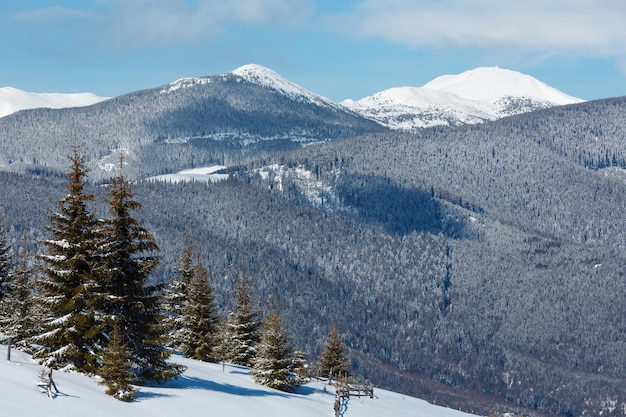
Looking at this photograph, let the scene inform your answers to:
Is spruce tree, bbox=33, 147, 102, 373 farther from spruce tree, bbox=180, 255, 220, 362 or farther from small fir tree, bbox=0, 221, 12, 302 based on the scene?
small fir tree, bbox=0, 221, 12, 302

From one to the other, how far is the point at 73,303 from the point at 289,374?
1854 cm

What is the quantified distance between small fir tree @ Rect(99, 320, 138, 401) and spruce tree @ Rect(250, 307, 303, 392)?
1633 centimetres

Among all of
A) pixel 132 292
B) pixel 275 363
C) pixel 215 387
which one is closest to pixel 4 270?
pixel 275 363

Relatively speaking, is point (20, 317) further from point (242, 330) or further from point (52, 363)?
point (242, 330)

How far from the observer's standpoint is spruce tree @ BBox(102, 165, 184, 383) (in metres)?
42.0

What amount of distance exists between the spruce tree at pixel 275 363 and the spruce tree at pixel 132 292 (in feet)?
37.2

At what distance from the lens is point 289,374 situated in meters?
55.2

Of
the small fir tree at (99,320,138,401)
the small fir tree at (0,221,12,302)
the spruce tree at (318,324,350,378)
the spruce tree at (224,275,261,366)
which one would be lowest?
the spruce tree at (318,324,350,378)

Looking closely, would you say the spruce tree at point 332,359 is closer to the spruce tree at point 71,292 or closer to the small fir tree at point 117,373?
the spruce tree at point 71,292

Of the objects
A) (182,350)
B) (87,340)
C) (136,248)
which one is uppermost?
(136,248)

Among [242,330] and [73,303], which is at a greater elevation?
[73,303]

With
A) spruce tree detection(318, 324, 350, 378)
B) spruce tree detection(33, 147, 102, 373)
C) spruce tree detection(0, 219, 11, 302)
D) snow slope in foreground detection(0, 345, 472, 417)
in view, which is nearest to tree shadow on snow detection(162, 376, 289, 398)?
snow slope in foreground detection(0, 345, 472, 417)

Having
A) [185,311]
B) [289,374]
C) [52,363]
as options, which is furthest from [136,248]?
[185,311]

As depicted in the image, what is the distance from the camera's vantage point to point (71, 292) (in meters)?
40.7
